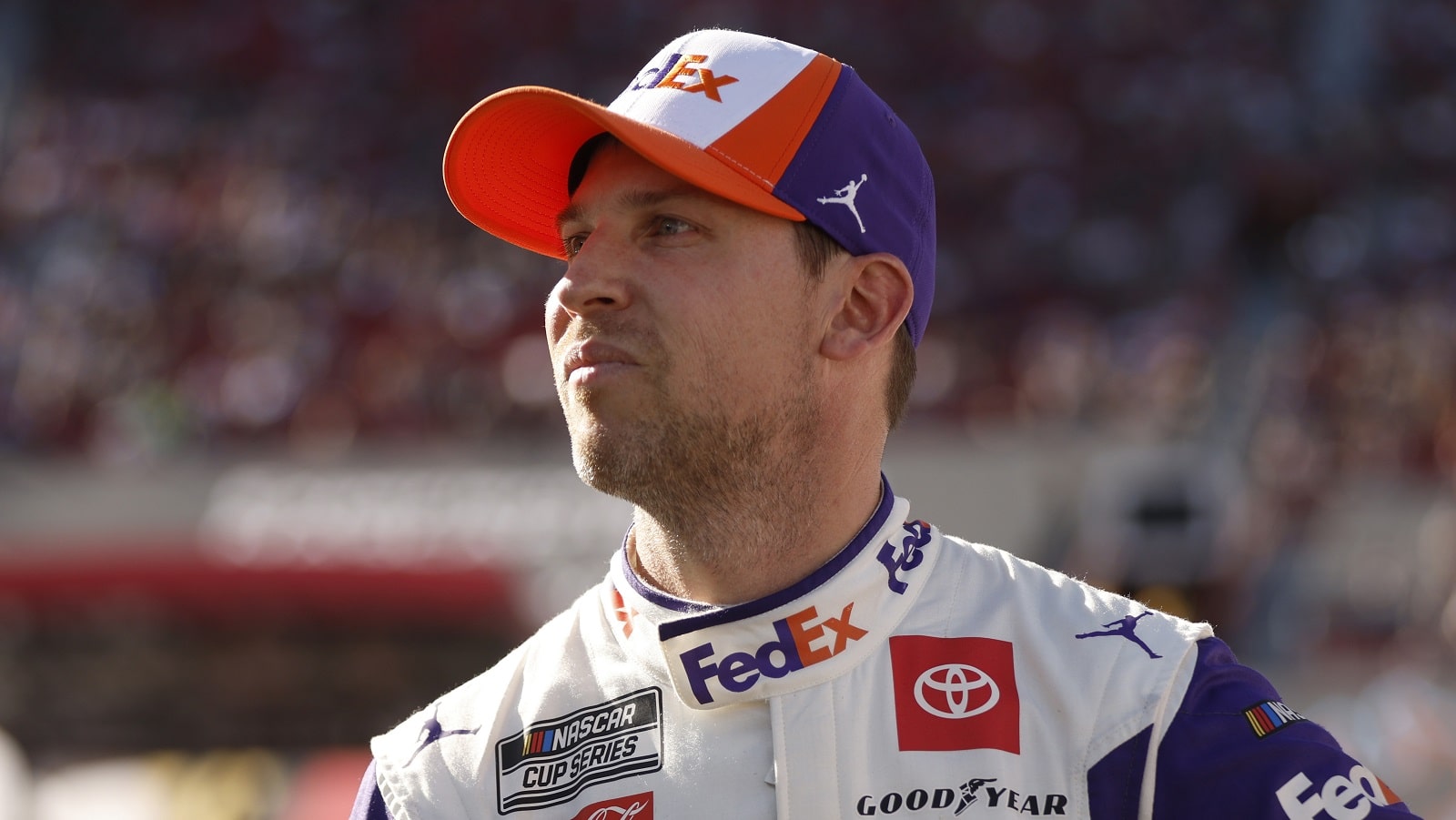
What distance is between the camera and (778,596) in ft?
6.32

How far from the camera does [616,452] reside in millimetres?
1933

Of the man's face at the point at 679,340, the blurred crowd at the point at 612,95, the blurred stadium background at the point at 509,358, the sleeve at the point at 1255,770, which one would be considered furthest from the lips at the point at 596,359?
the blurred crowd at the point at 612,95

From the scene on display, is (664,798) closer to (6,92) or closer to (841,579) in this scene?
(841,579)

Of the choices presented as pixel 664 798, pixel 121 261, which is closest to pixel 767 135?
pixel 664 798

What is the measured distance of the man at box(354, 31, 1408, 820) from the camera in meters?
1.81

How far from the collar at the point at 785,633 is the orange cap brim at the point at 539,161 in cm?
43

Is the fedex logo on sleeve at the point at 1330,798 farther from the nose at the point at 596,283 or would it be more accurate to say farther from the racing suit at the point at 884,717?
the nose at the point at 596,283

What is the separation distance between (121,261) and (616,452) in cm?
1364

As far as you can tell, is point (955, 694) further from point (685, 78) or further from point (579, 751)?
point (685, 78)

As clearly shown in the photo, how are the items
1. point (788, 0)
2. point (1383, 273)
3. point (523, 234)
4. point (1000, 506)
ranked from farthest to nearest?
point (788, 0) → point (1383, 273) → point (1000, 506) → point (523, 234)

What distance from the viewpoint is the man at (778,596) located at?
1.81 meters

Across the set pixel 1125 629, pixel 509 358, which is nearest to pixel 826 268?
pixel 1125 629

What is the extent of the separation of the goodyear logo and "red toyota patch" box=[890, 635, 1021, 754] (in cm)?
28

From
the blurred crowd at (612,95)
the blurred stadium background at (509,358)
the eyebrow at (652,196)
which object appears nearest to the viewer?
the eyebrow at (652,196)
